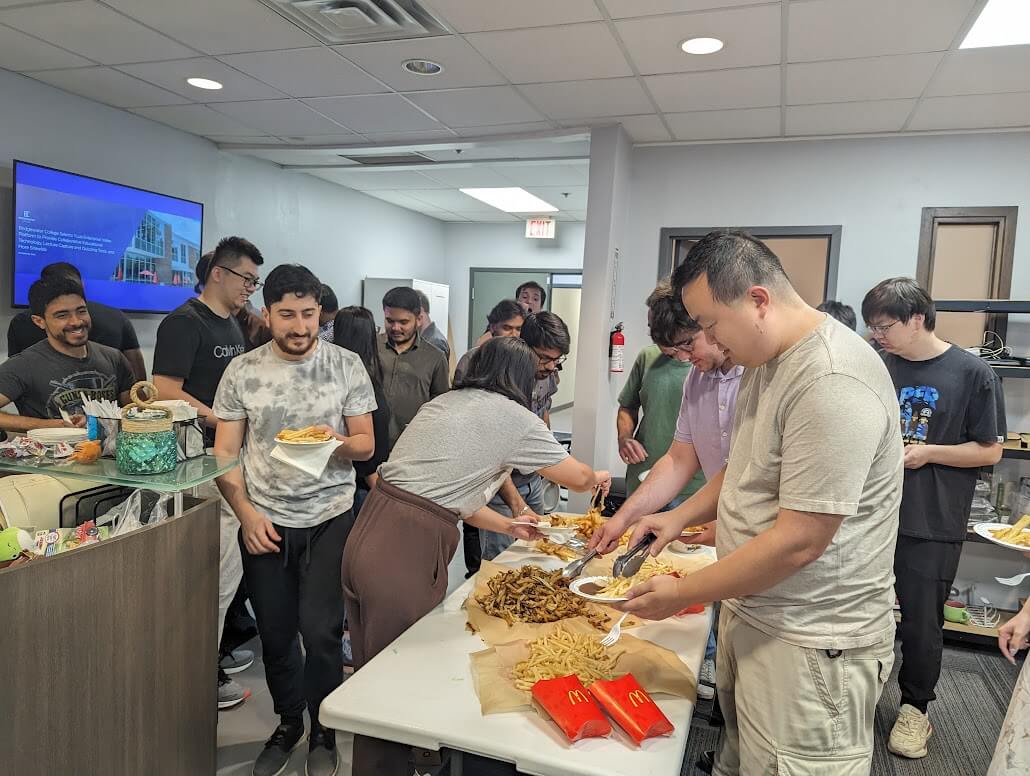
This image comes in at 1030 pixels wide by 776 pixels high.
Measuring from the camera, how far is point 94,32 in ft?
10.4

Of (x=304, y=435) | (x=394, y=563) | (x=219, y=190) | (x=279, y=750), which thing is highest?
(x=219, y=190)

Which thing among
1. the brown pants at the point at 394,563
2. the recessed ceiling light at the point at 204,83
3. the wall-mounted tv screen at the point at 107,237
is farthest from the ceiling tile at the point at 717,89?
the wall-mounted tv screen at the point at 107,237

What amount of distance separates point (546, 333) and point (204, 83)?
2.39 metres

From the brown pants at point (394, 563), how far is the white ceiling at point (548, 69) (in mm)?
1971

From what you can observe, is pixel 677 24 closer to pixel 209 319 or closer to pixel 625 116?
pixel 625 116

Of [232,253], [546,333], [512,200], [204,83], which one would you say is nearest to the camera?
[232,253]

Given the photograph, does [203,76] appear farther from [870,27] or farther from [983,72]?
[983,72]

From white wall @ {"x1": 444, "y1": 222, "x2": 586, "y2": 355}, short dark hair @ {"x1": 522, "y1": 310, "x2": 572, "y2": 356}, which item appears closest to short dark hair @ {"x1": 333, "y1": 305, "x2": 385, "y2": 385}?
short dark hair @ {"x1": 522, "y1": 310, "x2": 572, "y2": 356}

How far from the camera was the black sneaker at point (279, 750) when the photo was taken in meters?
2.30

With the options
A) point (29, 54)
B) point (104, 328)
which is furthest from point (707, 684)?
point (29, 54)

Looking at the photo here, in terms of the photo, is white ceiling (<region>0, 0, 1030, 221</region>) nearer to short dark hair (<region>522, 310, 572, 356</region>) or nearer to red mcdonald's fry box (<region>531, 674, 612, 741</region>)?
short dark hair (<region>522, 310, 572, 356</region>)

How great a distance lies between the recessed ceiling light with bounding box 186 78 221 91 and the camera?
373 cm

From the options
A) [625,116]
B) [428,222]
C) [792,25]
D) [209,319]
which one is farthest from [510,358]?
[428,222]

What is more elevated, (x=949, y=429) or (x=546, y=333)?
(x=546, y=333)
